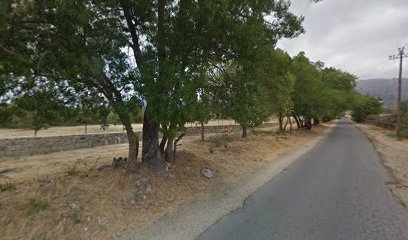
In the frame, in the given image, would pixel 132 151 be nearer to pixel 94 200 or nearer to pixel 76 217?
pixel 94 200

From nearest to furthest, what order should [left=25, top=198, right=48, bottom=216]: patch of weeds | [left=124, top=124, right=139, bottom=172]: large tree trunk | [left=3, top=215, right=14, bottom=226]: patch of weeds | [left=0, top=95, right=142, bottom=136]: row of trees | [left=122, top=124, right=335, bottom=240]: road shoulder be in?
[left=3, top=215, right=14, bottom=226]: patch of weeds < [left=122, top=124, right=335, bottom=240]: road shoulder < [left=25, top=198, right=48, bottom=216]: patch of weeds < [left=0, top=95, right=142, bottom=136]: row of trees < [left=124, top=124, right=139, bottom=172]: large tree trunk

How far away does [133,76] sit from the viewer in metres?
6.02

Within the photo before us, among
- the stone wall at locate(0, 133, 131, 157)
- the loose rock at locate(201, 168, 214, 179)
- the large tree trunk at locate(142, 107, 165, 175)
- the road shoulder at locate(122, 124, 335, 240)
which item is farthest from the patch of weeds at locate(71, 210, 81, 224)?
the stone wall at locate(0, 133, 131, 157)

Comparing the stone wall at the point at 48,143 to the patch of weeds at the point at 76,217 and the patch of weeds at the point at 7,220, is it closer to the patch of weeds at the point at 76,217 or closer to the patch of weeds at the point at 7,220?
the patch of weeds at the point at 7,220

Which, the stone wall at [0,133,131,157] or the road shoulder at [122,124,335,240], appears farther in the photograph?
the stone wall at [0,133,131,157]

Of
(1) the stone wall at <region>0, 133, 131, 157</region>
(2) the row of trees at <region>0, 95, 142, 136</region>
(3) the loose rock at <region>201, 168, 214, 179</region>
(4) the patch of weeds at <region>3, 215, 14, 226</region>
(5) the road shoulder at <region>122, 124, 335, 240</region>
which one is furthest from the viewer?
(1) the stone wall at <region>0, 133, 131, 157</region>

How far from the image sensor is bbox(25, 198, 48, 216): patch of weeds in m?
5.05

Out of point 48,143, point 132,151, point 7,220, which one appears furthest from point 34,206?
point 48,143

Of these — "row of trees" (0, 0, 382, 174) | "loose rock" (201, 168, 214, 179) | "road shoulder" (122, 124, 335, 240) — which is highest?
"row of trees" (0, 0, 382, 174)

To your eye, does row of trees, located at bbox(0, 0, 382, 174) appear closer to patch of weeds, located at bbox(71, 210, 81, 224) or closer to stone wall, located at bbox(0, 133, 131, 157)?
patch of weeds, located at bbox(71, 210, 81, 224)

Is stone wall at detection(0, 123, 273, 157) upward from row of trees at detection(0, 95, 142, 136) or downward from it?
downward

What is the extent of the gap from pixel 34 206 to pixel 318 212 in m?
5.46

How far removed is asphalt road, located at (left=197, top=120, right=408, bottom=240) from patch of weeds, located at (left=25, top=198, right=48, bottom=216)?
2.91 meters

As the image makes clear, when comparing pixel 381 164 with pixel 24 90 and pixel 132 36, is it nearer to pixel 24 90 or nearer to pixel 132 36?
pixel 132 36
